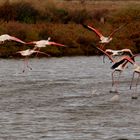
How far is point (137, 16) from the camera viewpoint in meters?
58.8

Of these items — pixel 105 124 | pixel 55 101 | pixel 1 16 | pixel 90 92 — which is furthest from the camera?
pixel 1 16

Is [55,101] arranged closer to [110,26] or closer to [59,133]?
[59,133]

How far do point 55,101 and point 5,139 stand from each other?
709 cm

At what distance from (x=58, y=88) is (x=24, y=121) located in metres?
8.30

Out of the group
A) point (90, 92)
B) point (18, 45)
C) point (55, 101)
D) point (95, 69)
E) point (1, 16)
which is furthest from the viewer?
point (1, 16)

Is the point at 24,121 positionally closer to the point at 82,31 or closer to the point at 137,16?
the point at 82,31

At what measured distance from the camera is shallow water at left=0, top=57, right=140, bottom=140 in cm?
2177

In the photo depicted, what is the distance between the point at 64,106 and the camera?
26.6 metres

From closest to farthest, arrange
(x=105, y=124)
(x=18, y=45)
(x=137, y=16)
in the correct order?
1. (x=105, y=124)
2. (x=18, y=45)
3. (x=137, y=16)

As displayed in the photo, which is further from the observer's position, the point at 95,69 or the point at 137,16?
the point at 137,16

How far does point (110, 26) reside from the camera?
55.4 m

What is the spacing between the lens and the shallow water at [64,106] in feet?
71.4

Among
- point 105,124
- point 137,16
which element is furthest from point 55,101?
point 137,16

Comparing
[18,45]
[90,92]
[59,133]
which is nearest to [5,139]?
[59,133]
